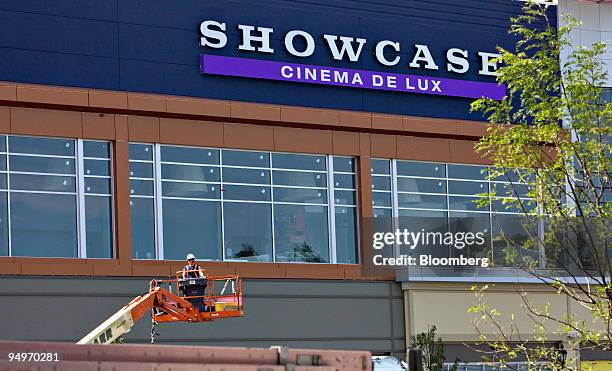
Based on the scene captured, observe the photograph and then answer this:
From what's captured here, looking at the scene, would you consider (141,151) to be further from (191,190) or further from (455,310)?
(455,310)

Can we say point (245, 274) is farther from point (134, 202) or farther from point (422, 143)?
point (422, 143)

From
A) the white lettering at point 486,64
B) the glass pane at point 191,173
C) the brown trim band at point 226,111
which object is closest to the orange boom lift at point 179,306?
the glass pane at point 191,173

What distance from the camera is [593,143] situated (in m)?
22.8

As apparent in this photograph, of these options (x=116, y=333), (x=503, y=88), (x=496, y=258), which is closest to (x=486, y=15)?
(x=503, y=88)

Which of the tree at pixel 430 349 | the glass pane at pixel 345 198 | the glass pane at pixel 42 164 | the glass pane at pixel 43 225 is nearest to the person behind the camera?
the glass pane at pixel 43 225

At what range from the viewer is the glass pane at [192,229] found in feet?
118

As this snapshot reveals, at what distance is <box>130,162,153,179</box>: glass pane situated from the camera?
116 feet

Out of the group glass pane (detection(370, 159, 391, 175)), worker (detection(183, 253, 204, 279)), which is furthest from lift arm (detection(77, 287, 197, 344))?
glass pane (detection(370, 159, 391, 175))

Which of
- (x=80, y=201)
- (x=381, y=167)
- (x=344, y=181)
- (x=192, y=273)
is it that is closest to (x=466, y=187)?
(x=381, y=167)

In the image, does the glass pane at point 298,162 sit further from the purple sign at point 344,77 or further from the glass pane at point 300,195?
the purple sign at point 344,77

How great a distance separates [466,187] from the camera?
137 ft

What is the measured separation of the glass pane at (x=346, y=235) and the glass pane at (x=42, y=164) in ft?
29.1

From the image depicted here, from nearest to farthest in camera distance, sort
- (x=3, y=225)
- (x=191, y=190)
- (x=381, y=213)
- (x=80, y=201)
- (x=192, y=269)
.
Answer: (x=192, y=269), (x=3, y=225), (x=80, y=201), (x=191, y=190), (x=381, y=213)

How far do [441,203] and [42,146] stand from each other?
13.5m
